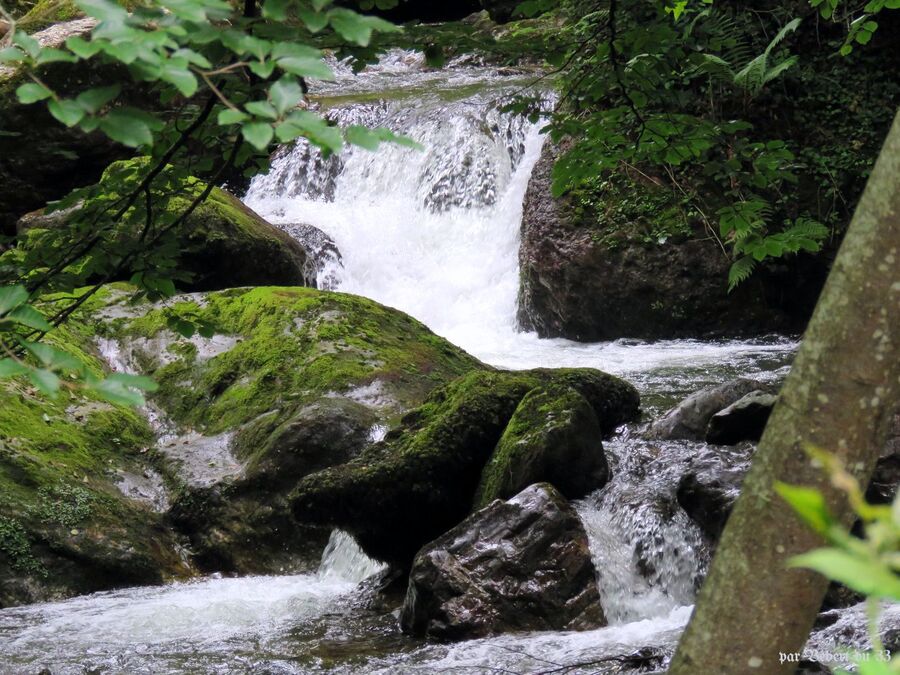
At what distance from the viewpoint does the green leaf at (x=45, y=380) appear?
52.6 inches

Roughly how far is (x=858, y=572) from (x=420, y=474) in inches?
178

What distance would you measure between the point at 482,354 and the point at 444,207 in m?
3.27

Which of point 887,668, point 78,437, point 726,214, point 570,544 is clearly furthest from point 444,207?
point 887,668

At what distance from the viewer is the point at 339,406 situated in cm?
598

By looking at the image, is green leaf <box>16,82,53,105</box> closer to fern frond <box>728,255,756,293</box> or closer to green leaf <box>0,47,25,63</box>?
green leaf <box>0,47,25,63</box>

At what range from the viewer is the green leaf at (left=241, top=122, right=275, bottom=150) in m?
1.32

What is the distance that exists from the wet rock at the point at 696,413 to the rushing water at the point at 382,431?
0.72ft

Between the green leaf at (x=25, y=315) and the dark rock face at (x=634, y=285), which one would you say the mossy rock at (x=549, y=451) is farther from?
the dark rock face at (x=634, y=285)

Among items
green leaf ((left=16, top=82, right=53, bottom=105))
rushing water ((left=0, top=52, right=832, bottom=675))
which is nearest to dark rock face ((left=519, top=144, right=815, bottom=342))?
rushing water ((left=0, top=52, right=832, bottom=675))

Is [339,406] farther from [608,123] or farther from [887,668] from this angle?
[887,668]

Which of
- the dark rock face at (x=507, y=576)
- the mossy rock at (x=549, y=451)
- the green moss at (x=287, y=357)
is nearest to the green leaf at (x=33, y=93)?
the dark rock face at (x=507, y=576)

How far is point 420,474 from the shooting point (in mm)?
4977

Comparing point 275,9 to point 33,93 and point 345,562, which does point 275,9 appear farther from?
point 345,562

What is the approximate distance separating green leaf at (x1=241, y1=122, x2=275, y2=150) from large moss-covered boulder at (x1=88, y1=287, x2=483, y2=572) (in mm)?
3720
